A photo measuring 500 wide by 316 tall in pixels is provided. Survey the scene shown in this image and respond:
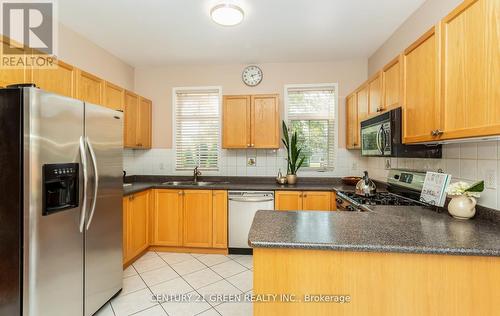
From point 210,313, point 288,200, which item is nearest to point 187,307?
point 210,313

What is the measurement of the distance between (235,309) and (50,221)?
4.96 ft

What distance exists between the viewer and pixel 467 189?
5.17 ft

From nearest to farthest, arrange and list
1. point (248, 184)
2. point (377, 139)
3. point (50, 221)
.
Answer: point (50, 221)
point (377, 139)
point (248, 184)

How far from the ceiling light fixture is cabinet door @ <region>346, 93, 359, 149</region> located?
181 cm

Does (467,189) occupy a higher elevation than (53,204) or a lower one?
higher

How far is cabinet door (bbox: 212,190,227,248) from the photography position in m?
3.14

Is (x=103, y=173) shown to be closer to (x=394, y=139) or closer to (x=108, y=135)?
(x=108, y=135)

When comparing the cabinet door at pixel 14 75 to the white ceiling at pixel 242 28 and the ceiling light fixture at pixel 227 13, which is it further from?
the ceiling light fixture at pixel 227 13

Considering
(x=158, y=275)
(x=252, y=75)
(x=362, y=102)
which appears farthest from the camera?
(x=252, y=75)

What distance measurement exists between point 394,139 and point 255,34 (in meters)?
1.83

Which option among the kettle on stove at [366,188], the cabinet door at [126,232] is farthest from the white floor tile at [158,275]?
the kettle on stove at [366,188]

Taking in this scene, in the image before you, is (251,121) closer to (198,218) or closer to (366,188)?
(198,218)

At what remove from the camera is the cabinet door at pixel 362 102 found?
2754mm

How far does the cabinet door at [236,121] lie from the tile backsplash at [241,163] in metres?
0.32
